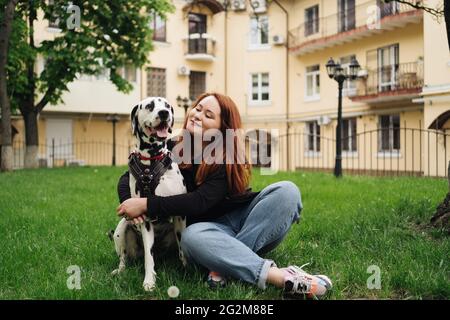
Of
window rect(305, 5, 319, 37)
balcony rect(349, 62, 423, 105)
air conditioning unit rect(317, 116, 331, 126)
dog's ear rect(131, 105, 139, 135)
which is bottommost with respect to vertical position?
dog's ear rect(131, 105, 139, 135)

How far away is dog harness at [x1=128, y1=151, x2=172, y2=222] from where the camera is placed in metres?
3.53

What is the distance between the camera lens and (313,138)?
2666cm

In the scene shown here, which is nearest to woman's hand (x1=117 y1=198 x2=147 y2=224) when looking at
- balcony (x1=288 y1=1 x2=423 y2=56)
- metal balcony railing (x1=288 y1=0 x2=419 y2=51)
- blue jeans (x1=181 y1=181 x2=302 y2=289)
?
blue jeans (x1=181 y1=181 x2=302 y2=289)

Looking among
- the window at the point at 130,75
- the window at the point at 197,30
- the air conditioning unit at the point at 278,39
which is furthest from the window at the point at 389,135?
the window at the point at 130,75

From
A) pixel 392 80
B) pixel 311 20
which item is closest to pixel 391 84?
pixel 392 80

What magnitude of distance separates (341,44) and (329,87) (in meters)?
2.26

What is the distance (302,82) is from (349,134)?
448 centimetres

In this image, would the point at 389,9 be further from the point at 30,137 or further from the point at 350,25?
the point at 30,137

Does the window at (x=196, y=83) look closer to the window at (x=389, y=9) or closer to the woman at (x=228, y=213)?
the window at (x=389, y=9)

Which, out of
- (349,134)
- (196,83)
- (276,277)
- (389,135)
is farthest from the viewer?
(196,83)

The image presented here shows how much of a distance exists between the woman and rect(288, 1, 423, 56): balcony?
60.8ft

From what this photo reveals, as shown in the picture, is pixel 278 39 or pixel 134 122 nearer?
pixel 134 122

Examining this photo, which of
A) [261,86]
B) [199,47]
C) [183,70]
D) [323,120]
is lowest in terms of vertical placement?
[323,120]

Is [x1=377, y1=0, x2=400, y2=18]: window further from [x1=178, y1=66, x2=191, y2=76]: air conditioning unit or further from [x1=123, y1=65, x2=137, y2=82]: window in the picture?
[x1=123, y1=65, x2=137, y2=82]: window
